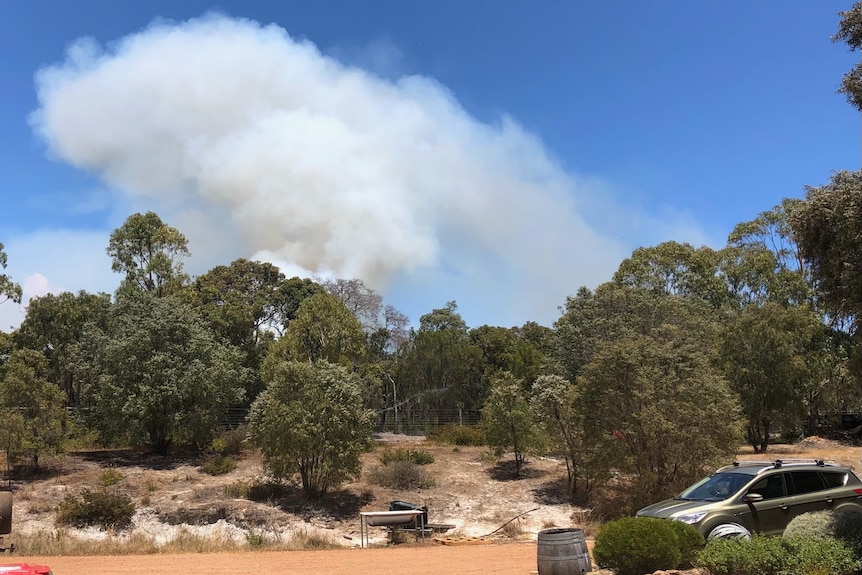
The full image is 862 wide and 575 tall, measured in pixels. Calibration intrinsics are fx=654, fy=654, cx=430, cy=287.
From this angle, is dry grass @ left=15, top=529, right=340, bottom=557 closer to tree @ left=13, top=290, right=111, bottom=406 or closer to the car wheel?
the car wheel

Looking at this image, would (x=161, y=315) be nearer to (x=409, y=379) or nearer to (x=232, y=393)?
(x=232, y=393)

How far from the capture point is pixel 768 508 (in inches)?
419

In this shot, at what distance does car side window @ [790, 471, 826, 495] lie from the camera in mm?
11062

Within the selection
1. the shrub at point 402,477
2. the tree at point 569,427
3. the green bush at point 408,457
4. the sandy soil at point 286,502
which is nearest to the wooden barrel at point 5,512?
the sandy soil at point 286,502

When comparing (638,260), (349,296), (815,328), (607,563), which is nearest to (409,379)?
(349,296)

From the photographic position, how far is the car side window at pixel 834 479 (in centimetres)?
1122

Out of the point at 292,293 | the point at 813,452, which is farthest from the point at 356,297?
the point at 813,452

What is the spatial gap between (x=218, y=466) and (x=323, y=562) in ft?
53.6

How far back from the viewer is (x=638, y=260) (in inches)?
2096

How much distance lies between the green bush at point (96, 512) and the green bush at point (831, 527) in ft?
61.4

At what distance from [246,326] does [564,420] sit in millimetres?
30362

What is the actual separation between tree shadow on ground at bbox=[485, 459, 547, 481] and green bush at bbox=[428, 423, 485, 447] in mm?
5800

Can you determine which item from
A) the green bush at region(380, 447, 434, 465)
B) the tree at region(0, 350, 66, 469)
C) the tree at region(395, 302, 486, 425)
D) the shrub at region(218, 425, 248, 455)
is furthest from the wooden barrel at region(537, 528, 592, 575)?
the tree at region(395, 302, 486, 425)

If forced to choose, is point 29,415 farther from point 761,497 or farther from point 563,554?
point 761,497
